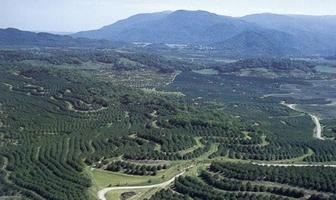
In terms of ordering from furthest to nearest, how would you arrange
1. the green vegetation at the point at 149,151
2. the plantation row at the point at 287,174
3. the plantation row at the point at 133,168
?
the plantation row at the point at 133,168
the plantation row at the point at 287,174
the green vegetation at the point at 149,151

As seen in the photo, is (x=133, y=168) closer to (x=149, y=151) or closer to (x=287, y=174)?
(x=149, y=151)

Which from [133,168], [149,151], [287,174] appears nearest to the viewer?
[287,174]

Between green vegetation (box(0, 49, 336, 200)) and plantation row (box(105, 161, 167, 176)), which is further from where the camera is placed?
plantation row (box(105, 161, 167, 176))

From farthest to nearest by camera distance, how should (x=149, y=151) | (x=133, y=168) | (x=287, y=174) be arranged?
1. (x=149, y=151)
2. (x=133, y=168)
3. (x=287, y=174)

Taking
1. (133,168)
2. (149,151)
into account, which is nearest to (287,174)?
(133,168)

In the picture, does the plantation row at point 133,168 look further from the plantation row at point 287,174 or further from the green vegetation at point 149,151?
the plantation row at point 287,174

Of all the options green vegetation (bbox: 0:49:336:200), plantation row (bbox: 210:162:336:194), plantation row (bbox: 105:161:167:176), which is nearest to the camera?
green vegetation (bbox: 0:49:336:200)

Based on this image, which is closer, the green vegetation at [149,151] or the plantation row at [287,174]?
the green vegetation at [149,151]

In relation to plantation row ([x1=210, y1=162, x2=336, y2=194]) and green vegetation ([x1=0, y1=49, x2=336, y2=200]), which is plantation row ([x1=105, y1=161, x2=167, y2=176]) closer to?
green vegetation ([x1=0, y1=49, x2=336, y2=200])

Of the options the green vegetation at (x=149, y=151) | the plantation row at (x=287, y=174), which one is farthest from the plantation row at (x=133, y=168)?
the plantation row at (x=287, y=174)

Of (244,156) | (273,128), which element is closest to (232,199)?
(244,156)

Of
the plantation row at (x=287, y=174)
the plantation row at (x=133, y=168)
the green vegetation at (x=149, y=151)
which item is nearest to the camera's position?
the green vegetation at (x=149, y=151)

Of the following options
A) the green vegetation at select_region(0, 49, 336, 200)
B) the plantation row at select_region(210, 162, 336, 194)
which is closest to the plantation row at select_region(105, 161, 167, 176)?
the green vegetation at select_region(0, 49, 336, 200)

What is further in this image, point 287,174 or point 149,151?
point 149,151
